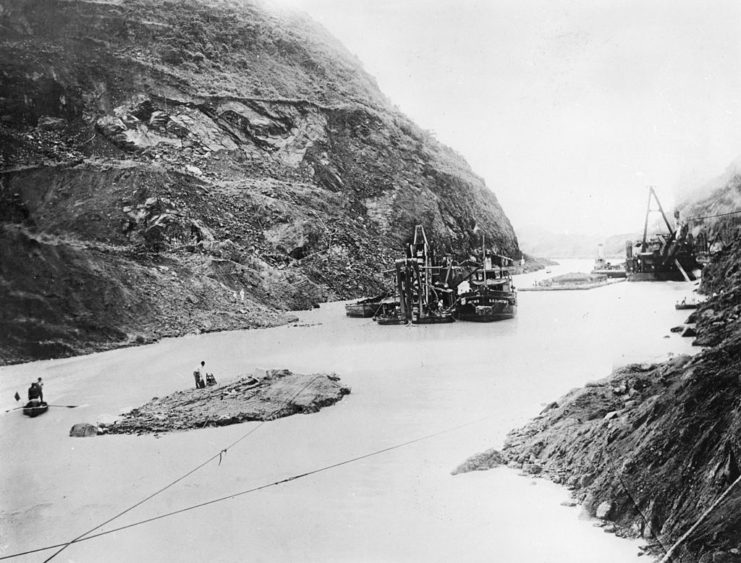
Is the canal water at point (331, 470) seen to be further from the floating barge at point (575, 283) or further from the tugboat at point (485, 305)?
the floating barge at point (575, 283)

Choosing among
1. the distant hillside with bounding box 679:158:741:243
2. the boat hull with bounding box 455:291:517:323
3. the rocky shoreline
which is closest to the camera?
the rocky shoreline

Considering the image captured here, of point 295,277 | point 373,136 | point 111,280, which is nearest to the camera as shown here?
point 111,280

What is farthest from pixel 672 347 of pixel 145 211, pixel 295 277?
pixel 145 211

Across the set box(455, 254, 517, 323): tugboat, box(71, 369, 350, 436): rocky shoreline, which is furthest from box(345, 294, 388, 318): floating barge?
box(71, 369, 350, 436): rocky shoreline

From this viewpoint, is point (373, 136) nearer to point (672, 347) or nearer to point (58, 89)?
point (58, 89)

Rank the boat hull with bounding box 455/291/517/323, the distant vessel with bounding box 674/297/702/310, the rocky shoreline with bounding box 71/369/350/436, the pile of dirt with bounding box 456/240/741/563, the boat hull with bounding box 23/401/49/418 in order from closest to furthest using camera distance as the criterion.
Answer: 1. the pile of dirt with bounding box 456/240/741/563
2. the rocky shoreline with bounding box 71/369/350/436
3. the boat hull with bounding box 23/401/49/418
4. the distant vessel with bounding box 674/297/702/310
5. the boat hull with bounding box 455/291/517/323

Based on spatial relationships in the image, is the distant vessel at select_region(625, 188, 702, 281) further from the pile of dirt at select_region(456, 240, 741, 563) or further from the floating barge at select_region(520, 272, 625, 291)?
the pile of dirt at select_region(456, 240, 741, 563)

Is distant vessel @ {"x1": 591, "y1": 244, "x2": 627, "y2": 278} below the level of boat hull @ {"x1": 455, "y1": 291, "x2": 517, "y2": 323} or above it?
above
